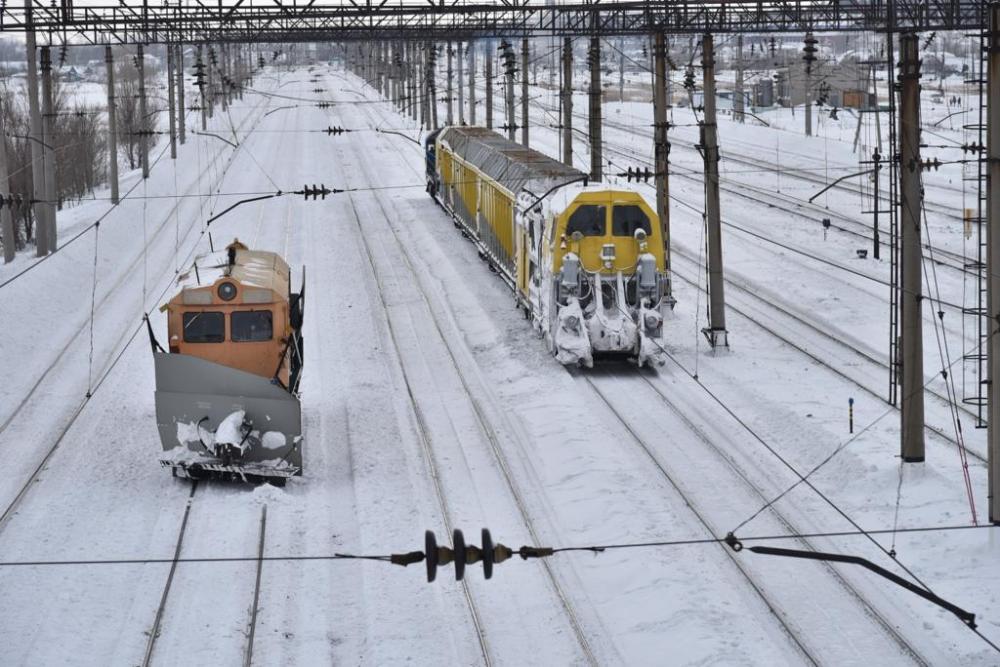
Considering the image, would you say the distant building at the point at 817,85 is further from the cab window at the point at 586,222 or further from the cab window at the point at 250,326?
the cab window at the point at 250,326

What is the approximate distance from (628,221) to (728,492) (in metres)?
9.45

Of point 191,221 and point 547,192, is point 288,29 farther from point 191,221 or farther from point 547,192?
point 191,221

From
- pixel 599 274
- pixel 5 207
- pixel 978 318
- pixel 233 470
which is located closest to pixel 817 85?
pixel 5 207

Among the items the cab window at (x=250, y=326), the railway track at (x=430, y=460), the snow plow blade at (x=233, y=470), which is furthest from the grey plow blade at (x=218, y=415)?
the railway track at (x=430, y=460)

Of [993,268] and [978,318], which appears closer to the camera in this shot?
[993,268]

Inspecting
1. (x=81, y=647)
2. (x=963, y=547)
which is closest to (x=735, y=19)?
(x=963, y=547)

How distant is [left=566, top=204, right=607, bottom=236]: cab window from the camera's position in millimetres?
28656

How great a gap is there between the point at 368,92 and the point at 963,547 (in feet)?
440

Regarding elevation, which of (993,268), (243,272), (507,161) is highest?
(507,161)

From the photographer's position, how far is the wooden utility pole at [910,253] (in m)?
19.7

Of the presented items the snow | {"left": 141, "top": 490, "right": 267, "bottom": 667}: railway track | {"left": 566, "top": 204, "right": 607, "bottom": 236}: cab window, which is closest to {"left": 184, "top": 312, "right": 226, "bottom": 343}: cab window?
the snow

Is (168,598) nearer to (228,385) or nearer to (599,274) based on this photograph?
(228,385)

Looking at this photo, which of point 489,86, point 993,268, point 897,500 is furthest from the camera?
point 489,86

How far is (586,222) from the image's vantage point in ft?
94.1
